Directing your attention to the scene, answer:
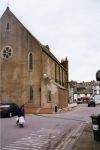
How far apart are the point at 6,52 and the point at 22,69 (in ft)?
12.7

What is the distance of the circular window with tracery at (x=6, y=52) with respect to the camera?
50844 millimetres

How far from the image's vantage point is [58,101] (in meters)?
52.2

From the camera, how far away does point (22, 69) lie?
49719mm

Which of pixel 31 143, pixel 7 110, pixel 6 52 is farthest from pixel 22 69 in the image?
pixel 31 143

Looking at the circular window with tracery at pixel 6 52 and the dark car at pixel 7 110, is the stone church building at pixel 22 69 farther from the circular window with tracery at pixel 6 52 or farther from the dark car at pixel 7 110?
the dark car at pixel 7 110

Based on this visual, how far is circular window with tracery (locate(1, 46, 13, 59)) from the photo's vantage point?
167 ft

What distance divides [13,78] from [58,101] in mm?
7926

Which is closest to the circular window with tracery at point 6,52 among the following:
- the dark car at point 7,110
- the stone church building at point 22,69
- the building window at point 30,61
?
the stone church building at point 22,69

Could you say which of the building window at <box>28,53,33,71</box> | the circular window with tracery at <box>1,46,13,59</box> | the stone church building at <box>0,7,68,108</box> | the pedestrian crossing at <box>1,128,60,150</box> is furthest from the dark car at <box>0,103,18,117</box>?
the circular window with tracery at <box>1,46,13,59</box>

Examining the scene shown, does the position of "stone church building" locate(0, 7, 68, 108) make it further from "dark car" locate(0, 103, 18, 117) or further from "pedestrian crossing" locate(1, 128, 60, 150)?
"pedestrian crossing" locate(1, 128, 60, 150)

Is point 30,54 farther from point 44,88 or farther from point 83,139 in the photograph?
point 83,139

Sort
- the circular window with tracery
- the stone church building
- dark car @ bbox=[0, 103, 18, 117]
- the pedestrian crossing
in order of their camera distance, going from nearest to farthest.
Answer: the pedestrian crossing → dark car @ bbox=[0, 103, 18, 117] → the stone church building → the circular window with tracery

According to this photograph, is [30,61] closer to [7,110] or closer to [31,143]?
[7,110]

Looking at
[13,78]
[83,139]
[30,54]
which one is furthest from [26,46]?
[83,139]
